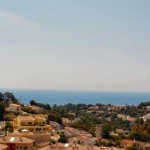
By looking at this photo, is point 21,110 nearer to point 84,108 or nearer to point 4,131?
point 4,131

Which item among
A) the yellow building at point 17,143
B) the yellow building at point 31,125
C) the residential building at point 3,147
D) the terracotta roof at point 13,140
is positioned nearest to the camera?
the residential building at point 3,147

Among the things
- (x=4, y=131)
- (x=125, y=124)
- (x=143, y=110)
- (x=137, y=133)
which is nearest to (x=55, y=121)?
(x=137, y=133)

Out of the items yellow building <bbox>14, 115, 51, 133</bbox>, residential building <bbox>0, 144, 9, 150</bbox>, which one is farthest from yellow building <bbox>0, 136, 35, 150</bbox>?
yellow building <bbox>14, 115, 51, 133</bbox>

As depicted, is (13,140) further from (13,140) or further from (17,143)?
(17,143)

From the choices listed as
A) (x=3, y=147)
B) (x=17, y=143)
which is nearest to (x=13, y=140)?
(x=17, y=143)

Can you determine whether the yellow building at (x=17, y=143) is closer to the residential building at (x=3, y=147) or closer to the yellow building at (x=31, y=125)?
the residential building at (x=3, y=147)

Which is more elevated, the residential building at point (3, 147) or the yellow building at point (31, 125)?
the yellow building at point (31, 125)

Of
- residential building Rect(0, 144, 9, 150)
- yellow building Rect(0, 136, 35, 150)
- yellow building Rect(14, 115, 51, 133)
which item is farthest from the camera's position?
yellow building Rect(14, 115, 51, 133)

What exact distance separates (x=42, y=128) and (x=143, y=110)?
252ft

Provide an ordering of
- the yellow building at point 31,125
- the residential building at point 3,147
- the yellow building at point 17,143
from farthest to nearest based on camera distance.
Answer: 1. the yellow building at point 31,125
2. the yellow building at point 17,143
3. the residential building at point 3,147

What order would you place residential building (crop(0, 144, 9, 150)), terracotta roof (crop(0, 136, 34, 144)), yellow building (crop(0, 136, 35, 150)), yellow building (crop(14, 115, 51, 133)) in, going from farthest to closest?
1. yellow building (crop(14, 115, 51, 133))
2. terracotta roof (crop(0, 136, 34, 144))
3. yellow building (crop(0, 136, 35, 150))
4. residential building (crop(0, 144, 9, 150))

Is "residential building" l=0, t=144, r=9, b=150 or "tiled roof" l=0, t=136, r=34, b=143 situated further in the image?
"tiled roof" l=0, t=136, r=34, b=143

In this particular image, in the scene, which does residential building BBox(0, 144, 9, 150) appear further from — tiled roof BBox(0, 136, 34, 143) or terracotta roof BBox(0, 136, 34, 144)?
tiled roof BBox(0, 136, 34, 143)

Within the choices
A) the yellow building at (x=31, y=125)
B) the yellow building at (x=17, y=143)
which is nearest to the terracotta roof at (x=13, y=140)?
the yellow building at (x=17, y=143)
